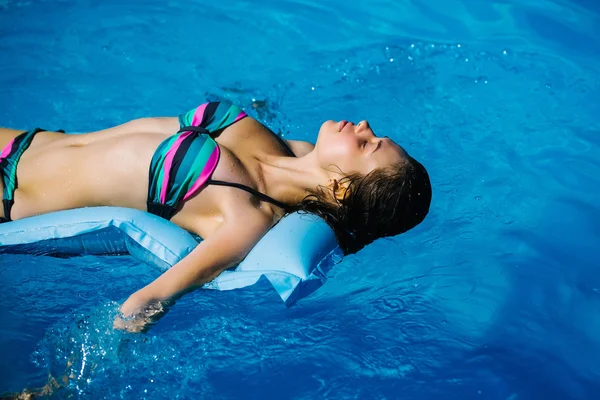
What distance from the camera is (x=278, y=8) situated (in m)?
6.53

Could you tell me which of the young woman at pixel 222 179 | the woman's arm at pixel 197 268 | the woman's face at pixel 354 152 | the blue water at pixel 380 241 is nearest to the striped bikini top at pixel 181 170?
the young woman at pixel 222 179

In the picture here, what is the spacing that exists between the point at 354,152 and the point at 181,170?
881 mm

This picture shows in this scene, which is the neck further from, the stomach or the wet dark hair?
the stomach

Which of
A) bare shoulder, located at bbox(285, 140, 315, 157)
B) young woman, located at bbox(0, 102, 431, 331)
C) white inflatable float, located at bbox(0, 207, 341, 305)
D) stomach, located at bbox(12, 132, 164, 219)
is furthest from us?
bare shoulder, located at bbox(285, 140, 315, 157)

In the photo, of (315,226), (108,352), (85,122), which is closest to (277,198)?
(315,226)

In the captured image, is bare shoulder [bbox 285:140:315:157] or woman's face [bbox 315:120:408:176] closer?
woman's face [bbox 315:120:408:176]

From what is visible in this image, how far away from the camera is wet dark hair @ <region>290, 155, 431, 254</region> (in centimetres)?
338

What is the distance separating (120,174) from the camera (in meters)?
3.50

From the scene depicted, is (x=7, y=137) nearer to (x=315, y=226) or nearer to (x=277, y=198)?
(x=277, y=198)

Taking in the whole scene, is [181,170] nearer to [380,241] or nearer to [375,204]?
[375,204]

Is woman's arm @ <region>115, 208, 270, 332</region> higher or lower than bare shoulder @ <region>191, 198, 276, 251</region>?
lower

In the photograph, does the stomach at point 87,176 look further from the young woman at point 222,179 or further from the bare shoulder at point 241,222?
the bare shoulder at point 241,222

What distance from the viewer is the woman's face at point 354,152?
135 inches

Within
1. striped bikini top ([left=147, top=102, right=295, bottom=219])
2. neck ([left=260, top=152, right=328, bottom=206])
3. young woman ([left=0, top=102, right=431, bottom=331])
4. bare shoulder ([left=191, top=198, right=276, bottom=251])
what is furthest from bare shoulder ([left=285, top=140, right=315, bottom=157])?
bare shoulder ([left=191, top=198, right=276, bottom=251])
